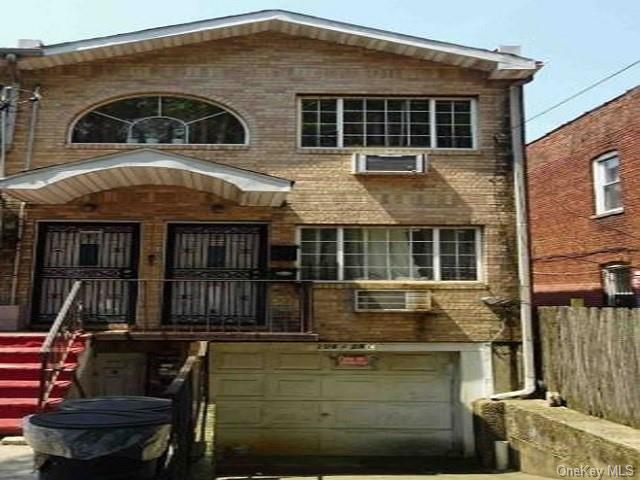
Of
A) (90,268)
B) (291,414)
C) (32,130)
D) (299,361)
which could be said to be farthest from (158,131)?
(291,414)

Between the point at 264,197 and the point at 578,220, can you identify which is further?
the point at 578,220

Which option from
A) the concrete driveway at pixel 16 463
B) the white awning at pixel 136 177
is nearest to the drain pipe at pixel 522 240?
the white awning at pixel 136 177

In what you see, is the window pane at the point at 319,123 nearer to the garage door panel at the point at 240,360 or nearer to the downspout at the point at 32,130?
the garage door panel at the point at 240,360

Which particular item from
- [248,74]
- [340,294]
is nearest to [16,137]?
[248,74]

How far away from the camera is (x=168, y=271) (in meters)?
11.4

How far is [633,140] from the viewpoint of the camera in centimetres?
1512

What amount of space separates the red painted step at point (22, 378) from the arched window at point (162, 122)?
4.16 meters

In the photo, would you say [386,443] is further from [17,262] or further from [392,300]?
[17,262]

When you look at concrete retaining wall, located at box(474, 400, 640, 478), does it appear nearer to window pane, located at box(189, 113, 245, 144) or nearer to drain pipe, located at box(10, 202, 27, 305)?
window pane, located at box(189, 113, 245, 144)

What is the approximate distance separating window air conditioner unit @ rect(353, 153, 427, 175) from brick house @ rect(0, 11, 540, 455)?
3 centimetres

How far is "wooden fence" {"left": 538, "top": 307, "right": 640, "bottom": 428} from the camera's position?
8.52 meters

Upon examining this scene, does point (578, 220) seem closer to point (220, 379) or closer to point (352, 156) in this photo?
point (352, 156)

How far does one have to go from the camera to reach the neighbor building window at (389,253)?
38.2ft

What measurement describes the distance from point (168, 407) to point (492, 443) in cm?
734
